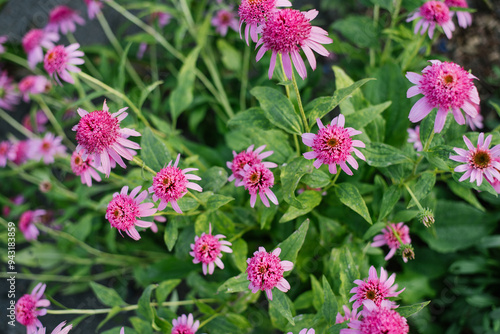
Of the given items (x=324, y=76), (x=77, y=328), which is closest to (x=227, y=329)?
(x=77, y=328)

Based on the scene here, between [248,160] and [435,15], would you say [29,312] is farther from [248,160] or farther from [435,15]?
[435,15]

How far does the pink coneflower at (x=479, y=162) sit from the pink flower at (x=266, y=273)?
0.52 metres

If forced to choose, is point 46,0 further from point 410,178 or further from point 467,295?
point 467,295

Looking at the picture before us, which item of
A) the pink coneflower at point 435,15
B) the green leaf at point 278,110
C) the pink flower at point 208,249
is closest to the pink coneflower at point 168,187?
the pink flower at point 208,249

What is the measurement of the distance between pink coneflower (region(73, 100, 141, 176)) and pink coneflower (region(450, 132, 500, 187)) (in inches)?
32.8

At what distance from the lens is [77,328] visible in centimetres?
205

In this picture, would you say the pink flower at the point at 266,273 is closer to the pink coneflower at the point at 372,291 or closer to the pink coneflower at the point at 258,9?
the pink coneflower at the point at 372,291

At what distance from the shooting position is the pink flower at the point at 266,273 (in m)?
0.99

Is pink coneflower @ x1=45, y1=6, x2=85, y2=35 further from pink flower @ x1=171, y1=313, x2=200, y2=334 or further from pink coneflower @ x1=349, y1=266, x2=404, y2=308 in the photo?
pink coneflower @ x1=349, y1=266, x2=404, y2=308

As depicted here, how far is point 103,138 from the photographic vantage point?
100 centimetres

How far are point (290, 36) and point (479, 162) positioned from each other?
0.57 metres

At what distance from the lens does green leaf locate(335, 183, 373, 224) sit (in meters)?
1.06

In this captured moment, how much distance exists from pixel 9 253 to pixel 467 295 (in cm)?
205

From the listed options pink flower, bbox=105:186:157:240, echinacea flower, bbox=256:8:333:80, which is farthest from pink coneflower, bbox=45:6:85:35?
echinacea flower, bbox=256:8:333:80
